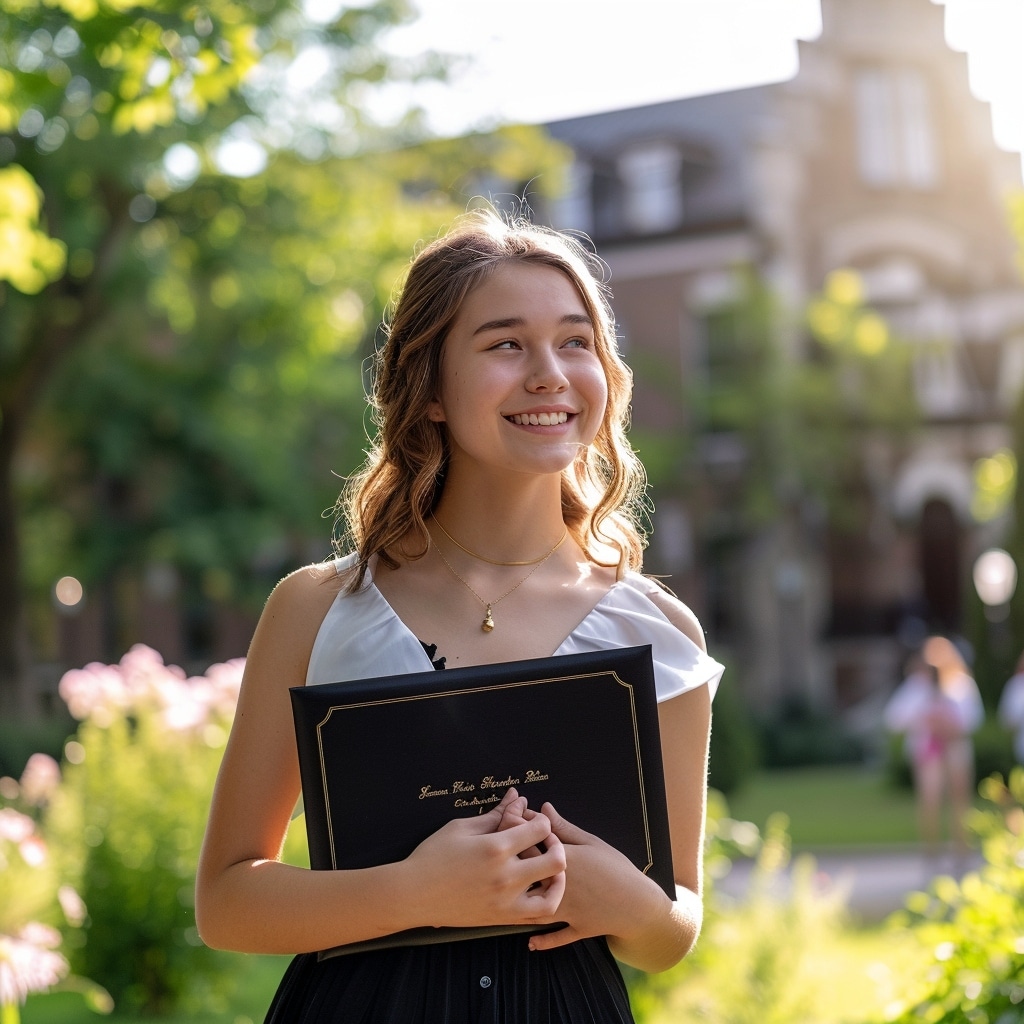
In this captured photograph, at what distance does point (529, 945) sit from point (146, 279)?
15893mm

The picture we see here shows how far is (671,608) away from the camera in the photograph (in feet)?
7.43

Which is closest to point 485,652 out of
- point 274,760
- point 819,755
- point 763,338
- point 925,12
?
point 274,760

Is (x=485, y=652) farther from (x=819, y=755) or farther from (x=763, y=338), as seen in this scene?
(x=763, y=338)

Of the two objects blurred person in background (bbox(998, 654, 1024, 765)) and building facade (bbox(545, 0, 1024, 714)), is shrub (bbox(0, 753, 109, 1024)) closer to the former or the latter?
blurred person in background (bbox(998, 654, 1024, 765))

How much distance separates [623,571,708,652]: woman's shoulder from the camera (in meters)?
2.25

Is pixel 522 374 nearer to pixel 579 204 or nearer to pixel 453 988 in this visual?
pixel 453 988

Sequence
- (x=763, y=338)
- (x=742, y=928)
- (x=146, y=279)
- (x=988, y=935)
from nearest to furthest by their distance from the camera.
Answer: (x=988, y=935) < (x=742, y=928) < (x=146, y=279) < (x=763, y=338)

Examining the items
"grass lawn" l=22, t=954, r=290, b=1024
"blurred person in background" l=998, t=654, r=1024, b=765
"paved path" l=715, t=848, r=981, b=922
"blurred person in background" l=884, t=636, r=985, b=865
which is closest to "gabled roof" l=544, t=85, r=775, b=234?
"blurred person in background" l=998, t=654, r=1024, b=765

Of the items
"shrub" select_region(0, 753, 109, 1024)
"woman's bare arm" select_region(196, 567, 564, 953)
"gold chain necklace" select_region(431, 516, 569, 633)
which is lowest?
"shrub" select_region(0, 753, 109, 1024)

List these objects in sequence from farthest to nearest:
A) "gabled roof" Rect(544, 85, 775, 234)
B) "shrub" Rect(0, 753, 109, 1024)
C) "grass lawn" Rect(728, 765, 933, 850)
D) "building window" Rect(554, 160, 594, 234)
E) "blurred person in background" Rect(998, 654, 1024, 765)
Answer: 1. "building window" Rect(554, 160, 594, 234)
2. "gabled roof" Rect(544, 85, 775, 234)
3. "grass lawn" Rect(728, 765, 933, 850)
4. "blurred person in background" Rect(998, 654, 1024, 765)
5. "shrub" Rect(0, 753, 109, 1024)

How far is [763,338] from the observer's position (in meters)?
23.0

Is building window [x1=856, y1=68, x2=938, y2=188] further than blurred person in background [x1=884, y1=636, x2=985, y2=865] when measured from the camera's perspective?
Yes

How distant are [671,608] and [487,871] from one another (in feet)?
2.05

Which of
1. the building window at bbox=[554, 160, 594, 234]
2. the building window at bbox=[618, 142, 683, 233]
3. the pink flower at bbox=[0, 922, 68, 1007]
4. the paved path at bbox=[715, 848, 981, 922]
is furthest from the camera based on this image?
the building window at bbox=[554, 160, 594, 234]
